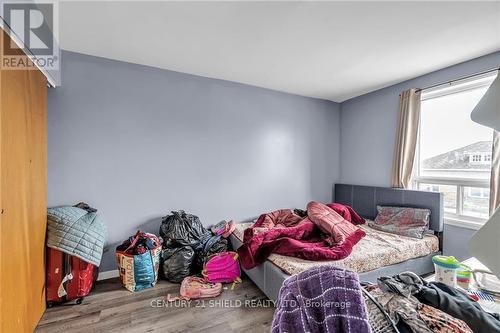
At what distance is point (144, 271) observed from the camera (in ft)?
7.67

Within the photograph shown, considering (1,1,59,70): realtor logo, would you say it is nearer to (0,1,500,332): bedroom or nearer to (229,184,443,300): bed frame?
(0,1,500,332): bedroom

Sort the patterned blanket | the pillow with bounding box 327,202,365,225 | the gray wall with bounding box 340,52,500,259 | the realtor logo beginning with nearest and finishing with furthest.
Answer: the patterned blanket, the realtor logo, the gray wall with bounding box 340,52,500,259, the pillow with bounding box 327,202,365,225

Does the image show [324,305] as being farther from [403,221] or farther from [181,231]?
[403,221]

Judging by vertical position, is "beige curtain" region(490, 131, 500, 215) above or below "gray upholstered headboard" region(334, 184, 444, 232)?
above

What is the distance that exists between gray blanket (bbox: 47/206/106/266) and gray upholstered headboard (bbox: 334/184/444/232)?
3.42m

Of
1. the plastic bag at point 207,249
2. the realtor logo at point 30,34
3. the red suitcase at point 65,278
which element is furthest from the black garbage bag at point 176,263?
the realtor logo at point 30,34

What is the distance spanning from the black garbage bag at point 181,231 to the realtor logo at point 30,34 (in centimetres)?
183

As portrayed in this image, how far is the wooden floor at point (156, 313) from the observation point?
1.83 m

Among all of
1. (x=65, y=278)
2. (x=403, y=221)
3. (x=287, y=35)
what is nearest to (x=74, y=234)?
(x=65, y=278)

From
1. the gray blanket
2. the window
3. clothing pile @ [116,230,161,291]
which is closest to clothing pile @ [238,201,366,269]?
clothing pile @ [116,230,161,291]

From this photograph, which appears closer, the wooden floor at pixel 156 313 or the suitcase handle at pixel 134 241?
the wooden floor at pixel 156 313

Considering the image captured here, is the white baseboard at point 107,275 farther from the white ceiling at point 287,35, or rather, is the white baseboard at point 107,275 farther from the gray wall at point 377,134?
the gray wall at point 377,134

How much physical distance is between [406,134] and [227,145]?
2.39 metres

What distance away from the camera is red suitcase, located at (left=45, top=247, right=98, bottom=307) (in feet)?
6.62
